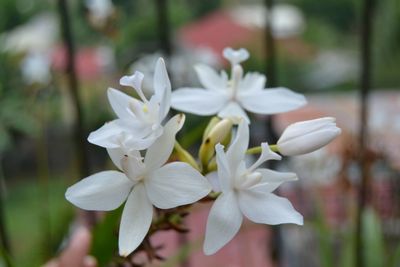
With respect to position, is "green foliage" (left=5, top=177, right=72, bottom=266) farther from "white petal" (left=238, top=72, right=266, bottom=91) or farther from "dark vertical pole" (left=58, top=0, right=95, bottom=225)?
"white petal" (left=238, top=72, right=266, bottom=91)

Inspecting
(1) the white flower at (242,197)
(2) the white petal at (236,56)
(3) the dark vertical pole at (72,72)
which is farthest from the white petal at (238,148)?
(3) the dark vertical pole at (72,72)

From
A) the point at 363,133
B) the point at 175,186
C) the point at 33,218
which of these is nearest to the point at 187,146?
the point at 175,186

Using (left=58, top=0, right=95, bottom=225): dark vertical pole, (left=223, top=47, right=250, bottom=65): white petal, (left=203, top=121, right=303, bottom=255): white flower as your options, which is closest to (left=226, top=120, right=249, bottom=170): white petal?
(left=203, top=121, right=303, bottom=255): white flower

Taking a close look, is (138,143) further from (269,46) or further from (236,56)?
(269,46)

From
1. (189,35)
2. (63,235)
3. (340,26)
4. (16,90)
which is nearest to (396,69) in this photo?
(189,35)

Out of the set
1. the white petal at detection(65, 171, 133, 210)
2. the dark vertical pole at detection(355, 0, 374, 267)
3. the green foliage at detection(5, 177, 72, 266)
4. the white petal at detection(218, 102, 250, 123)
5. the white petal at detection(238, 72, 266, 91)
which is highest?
the white petal at detection(238, 72, 266, 91)

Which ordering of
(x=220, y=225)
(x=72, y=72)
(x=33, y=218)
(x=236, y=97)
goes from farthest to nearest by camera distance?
A: (x=33, y=218), (x=72, y=72), (x=236, y=97), (x=220, y=225)

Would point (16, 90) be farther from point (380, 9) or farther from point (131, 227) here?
point (380, 9)
